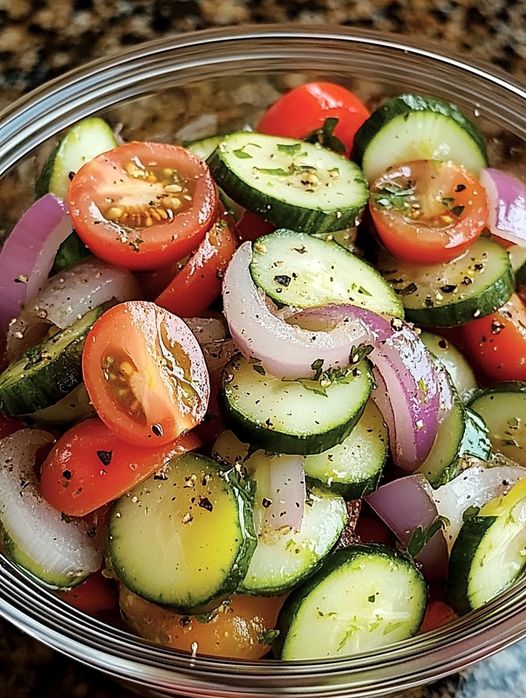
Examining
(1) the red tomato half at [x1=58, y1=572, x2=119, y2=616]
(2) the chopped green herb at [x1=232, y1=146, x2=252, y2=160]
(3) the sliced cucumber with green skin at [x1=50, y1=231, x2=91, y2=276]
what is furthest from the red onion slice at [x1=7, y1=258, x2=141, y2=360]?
(1) the red tomato half at [x1=58, y1=572, x2=119, y2=616]

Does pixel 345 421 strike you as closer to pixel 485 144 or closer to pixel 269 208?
pixel 269 208

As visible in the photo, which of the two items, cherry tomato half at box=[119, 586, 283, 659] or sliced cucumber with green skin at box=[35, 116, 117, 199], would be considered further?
sliced cucumber with green skin at box=[35, 116, 117, 199]

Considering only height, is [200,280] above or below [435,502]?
above

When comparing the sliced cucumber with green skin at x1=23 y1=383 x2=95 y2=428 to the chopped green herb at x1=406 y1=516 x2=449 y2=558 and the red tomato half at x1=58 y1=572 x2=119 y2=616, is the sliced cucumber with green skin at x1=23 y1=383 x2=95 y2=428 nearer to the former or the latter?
the red tomato half at x1=58 y1=572 x2=119 y2=616

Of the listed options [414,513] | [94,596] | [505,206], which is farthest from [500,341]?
[94,596]

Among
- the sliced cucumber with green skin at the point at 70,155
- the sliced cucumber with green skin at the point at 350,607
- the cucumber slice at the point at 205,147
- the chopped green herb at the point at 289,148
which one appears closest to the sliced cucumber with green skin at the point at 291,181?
the chopped green herb at the point at 289,148

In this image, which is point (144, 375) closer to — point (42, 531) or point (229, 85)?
point (42, 531)

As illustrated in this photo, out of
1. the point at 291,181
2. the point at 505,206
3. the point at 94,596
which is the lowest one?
the point at 94,596
